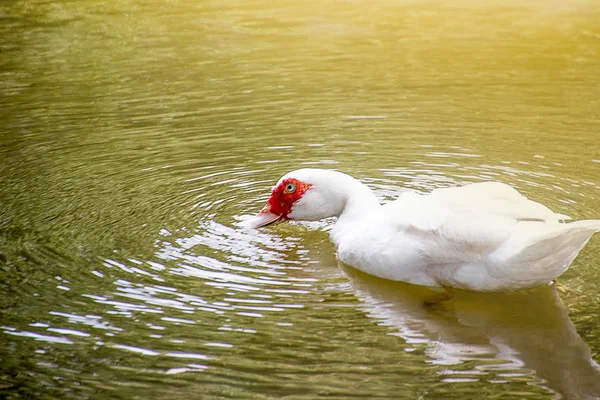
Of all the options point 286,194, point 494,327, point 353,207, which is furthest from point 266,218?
point 494,327

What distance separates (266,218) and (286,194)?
0.70 ft

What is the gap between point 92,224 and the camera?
5.96 m

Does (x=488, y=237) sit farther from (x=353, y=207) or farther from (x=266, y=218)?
(x=266, y=218)

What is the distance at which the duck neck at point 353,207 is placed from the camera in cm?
562

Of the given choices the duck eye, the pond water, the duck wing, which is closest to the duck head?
the duck eye

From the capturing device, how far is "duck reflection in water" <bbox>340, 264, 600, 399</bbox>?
411 cm

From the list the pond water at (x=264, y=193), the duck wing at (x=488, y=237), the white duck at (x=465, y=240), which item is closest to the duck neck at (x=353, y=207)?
the white duck at (x=465, y=240)

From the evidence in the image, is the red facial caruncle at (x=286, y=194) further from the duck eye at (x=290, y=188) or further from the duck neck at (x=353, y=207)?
the duck neck at (x=353, y=207)

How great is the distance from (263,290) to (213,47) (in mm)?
7728

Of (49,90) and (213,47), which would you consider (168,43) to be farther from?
(49,90)

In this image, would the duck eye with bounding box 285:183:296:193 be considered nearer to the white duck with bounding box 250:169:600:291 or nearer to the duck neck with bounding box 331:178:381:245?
the duck neck with bounding box 331:178:381:245

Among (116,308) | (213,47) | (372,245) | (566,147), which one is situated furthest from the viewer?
(213,47)

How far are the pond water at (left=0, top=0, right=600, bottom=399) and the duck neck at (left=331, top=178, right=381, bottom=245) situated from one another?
0.17 meters

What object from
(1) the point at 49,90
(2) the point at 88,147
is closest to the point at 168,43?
(1) the point at 49,90
